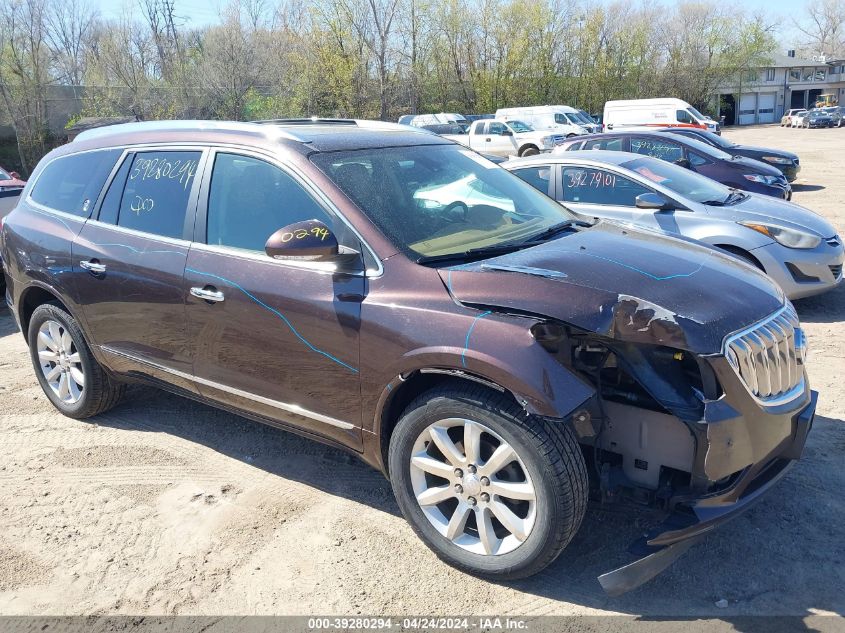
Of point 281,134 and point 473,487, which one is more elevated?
point 281,134

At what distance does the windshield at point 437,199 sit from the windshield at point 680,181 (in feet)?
11.3

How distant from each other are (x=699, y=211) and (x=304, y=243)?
4.90m

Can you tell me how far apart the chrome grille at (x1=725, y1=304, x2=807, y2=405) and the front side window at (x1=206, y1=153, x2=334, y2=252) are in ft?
6.30

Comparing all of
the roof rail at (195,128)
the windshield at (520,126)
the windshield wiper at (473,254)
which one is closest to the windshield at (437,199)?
the windshield wiper at (473,254)

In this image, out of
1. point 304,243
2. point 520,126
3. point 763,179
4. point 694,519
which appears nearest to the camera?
point 694,519

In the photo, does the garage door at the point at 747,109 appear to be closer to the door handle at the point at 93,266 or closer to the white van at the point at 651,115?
the white van at the point at 651,115

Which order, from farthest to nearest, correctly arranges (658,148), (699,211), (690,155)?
(690,155) < (658,148) < (699,211)

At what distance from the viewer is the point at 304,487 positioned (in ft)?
13.0

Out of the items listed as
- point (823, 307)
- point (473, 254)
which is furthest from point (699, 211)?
point (473, 254)

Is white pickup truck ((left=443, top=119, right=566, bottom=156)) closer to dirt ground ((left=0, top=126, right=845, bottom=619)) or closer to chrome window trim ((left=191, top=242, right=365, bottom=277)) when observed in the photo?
dirt ground ((left=0, top=126, right=845, bottom=619))

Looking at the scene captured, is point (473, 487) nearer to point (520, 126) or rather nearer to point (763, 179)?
point (763, 179)

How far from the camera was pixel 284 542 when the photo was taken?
3.45m

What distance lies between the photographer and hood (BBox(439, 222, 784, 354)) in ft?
9.06

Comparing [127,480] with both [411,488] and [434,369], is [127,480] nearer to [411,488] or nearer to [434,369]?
[411,488]
